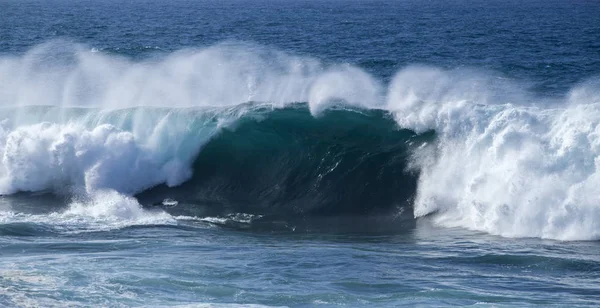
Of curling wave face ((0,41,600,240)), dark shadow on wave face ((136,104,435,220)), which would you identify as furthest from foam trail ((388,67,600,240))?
dark shadow on wave face ((136,104,435,220))

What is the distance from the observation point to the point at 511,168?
59.1ft

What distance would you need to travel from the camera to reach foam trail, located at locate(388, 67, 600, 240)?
16.8 m

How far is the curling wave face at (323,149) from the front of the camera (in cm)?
1766

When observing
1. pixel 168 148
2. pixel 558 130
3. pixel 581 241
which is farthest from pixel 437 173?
pixel 168 148

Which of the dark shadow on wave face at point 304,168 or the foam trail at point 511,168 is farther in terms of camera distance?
the dark shadow on wave face at point 304,168

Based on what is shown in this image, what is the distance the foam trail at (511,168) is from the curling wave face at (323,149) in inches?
1.1

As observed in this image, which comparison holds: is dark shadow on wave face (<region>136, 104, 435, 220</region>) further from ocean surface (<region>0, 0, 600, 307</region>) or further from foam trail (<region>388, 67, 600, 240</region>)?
foam trail (<region>388, 67, 600, 240</region>)

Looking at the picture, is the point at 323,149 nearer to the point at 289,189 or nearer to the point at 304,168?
the point at 304,168

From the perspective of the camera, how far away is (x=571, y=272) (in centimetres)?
1395

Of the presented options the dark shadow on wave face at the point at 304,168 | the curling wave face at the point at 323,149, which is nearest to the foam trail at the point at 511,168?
the curling wave face at the point at 323,149

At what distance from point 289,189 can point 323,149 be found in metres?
1.54

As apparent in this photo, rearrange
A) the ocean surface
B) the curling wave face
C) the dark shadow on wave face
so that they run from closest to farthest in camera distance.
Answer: the ocean surface, the curling wave face, the dark shadow on wave face

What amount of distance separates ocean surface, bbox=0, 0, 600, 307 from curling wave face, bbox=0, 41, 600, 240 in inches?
1.7

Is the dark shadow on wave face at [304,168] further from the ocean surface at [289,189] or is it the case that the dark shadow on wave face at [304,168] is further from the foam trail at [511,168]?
the foam trail at [511,168]
